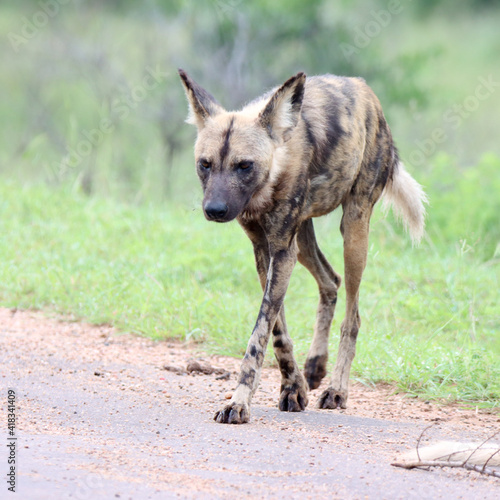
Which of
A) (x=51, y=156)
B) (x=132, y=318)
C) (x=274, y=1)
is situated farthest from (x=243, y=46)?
(x=132, y=318)

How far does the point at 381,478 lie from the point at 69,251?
4.35 meters

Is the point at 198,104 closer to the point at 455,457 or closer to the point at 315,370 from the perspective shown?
the point at 315,370

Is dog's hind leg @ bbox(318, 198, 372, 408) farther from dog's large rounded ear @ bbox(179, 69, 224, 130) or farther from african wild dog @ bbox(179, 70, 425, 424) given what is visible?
dog's large rounded ear @ bbox(179, 69, 224, 130)

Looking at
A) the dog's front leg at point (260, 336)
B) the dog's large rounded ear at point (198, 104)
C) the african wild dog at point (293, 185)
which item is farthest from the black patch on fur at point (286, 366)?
the dog's large rounded ear at point (198, 104)

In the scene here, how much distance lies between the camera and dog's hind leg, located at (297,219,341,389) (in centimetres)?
439

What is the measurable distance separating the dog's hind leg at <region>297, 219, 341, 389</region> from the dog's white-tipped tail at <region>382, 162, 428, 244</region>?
1.96 feet

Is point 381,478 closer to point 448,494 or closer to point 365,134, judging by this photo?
point 448,494

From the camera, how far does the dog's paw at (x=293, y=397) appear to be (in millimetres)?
3787

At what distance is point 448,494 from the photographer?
2580 millimetres

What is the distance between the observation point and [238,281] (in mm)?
6074

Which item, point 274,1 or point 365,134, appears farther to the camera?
point 274,1

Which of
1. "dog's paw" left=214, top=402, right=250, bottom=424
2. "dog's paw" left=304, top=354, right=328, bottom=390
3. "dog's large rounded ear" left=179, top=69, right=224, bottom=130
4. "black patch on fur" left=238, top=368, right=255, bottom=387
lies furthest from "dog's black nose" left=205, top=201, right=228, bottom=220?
"dog's paw" left=304, top=354, right=328, bottom=390

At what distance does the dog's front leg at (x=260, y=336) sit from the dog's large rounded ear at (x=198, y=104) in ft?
2.43

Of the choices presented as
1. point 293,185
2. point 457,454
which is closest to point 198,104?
point 293,185
